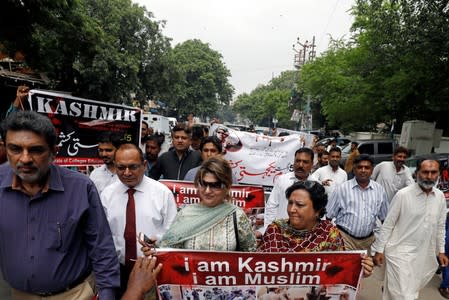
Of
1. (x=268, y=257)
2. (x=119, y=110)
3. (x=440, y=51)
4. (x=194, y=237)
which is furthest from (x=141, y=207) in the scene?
(x=440, y=51)

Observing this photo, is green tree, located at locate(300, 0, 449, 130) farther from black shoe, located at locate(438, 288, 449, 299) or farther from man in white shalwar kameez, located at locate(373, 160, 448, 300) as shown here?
man in white shalwar kameez, located at locate(373, 160, 448, 300)

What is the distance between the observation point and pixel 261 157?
20.9 ft

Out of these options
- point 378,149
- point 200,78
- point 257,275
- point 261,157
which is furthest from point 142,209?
point 200,78

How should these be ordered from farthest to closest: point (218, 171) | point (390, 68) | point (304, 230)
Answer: point (390, 68), point (304, 230), point (218, 171)

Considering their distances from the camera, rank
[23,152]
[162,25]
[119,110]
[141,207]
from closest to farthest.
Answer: [23,152] → [141,207] → [119,110] → [162,25]

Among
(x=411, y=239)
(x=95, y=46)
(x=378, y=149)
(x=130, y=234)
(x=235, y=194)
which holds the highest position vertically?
(x=95, y=46)

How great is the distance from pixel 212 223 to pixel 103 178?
6.21 feet

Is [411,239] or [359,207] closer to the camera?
[411,239]

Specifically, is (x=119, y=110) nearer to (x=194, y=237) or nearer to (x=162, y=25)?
(x=194, y=237)

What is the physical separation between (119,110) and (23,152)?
333cm

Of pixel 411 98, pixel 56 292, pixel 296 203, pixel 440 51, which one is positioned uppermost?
pixel 440 51

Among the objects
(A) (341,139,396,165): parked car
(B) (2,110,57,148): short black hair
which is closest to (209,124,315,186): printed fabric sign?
(B) (2,110,57,148): short black hair

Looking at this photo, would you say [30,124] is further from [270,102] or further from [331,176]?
[270,102]

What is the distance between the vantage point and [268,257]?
7.55 feet
